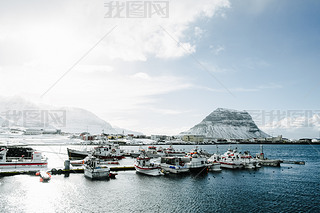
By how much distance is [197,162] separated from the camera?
5538 centimetres

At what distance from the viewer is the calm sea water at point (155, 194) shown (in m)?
27.5

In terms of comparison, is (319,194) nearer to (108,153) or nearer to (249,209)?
(249,209)

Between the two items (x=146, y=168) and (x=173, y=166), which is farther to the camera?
(x=173, y=166)

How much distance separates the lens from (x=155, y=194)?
3319 cm

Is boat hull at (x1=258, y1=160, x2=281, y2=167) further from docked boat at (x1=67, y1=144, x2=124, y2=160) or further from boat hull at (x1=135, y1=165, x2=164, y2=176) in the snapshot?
docked boat at (x1=67, y1=144, x2=124, y2=160)

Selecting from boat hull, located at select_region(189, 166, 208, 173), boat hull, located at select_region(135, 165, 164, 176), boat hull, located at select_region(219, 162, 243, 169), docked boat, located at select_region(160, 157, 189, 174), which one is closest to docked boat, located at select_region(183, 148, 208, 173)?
boat hull, located at select_region(189, 166, 208, 173)

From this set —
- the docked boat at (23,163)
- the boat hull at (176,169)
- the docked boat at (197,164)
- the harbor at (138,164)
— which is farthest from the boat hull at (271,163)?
the docked boat at (23,163)

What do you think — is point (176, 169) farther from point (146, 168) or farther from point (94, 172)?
point (94, 172)

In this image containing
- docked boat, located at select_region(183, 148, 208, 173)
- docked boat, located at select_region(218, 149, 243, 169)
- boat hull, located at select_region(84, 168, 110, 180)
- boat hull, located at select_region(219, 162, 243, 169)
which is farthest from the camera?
docked boat, located at select_region(218, 149, 243, 169)

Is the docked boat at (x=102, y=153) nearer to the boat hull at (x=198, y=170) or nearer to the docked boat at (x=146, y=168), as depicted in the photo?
the docked boat at (x=146, y=168)

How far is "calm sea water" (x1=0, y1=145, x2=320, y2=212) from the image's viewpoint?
27.5 metres

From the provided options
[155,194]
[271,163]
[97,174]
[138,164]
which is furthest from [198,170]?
[271,163]

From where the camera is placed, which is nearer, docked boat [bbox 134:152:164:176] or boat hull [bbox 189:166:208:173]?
docked boat [bbox 134:152:164:176]

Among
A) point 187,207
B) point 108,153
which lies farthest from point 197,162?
point 108,153
